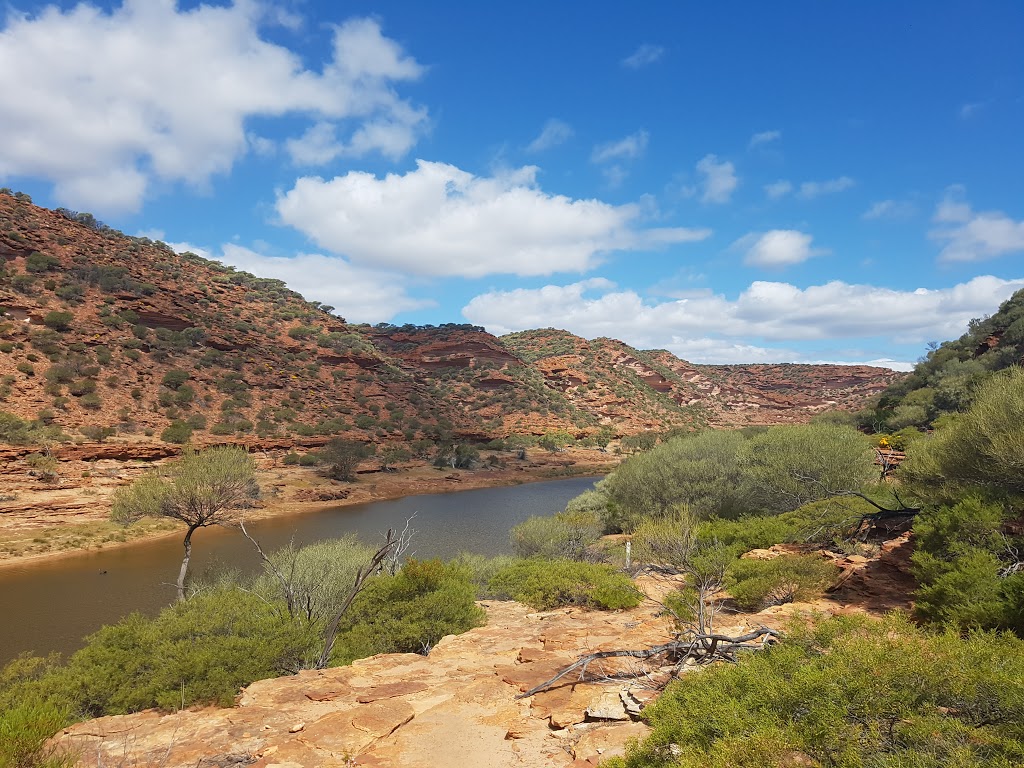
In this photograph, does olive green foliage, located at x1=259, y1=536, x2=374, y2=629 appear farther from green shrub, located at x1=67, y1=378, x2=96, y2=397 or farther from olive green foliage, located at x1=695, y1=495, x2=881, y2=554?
green shrub, located at x1=67, y1=378, x2=96, y2=397

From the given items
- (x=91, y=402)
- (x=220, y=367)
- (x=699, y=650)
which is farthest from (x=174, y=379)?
(x=699, y=650)

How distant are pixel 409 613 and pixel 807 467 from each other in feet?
46.7

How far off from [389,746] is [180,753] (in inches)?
81.0

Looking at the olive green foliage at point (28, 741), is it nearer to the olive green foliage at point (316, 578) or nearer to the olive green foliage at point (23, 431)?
the olive green foliage at point (316, 578)

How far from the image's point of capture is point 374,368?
2354 inches

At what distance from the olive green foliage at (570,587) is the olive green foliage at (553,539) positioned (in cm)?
314

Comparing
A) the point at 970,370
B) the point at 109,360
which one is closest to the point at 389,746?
the point at 109,360

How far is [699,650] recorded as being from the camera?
6.20m

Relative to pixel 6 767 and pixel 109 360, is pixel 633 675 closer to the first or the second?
pixel 6 767

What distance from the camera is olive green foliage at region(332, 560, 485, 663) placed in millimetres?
9407

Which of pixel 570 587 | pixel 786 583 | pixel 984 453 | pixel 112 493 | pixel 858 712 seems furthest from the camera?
pixel 112 493

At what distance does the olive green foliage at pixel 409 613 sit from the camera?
9407 mm

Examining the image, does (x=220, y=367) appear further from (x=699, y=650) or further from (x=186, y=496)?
(x=699, y=650)

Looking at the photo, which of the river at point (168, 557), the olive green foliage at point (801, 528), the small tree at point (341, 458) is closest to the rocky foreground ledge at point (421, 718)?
the olive green foliage at point (801, 528)
